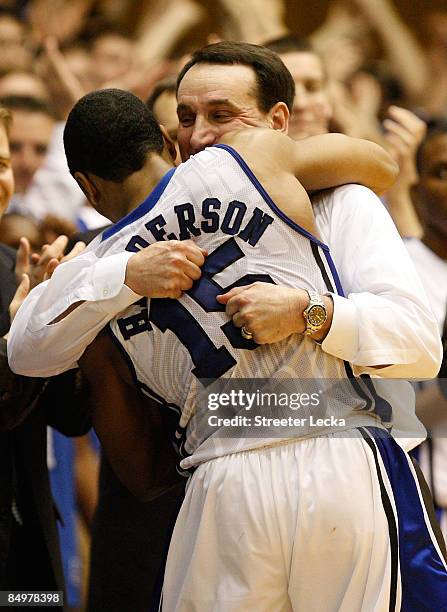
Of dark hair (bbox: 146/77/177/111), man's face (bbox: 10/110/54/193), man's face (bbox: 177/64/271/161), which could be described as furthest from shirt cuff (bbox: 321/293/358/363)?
man's face (bbox: 10/110/54/193)

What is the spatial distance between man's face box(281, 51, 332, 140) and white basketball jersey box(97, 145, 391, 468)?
7.85 ft

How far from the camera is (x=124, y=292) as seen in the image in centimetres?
284

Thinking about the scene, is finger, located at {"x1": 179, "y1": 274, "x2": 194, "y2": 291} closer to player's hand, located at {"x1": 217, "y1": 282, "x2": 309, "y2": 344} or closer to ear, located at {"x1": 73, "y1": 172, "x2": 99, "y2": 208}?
player's hand, located at {"x1": 217, "y1": 282, "x2": 309, "y2": 344}

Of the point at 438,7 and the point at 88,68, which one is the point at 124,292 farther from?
the point at 438,7

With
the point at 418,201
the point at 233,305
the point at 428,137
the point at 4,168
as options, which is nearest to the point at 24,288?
the point at 4,168

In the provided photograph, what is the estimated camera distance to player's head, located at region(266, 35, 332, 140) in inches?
208

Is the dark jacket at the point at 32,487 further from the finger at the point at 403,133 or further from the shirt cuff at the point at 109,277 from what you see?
the finger at the point at 403,133

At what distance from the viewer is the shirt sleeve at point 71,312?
2.85 meters

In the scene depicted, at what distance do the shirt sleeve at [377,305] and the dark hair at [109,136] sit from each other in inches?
21.6

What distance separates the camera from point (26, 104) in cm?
648

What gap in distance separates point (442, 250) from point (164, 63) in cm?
347

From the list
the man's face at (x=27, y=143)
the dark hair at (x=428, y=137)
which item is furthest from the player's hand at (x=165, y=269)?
the man's face at (x=27, y=143)

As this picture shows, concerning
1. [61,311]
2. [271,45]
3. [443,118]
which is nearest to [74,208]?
[271,45]

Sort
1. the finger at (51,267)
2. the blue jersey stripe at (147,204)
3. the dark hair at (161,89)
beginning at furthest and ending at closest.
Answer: the dark hair at (161,89) < the finger at (51,267) < the blue jersey stripe at (147,204)
